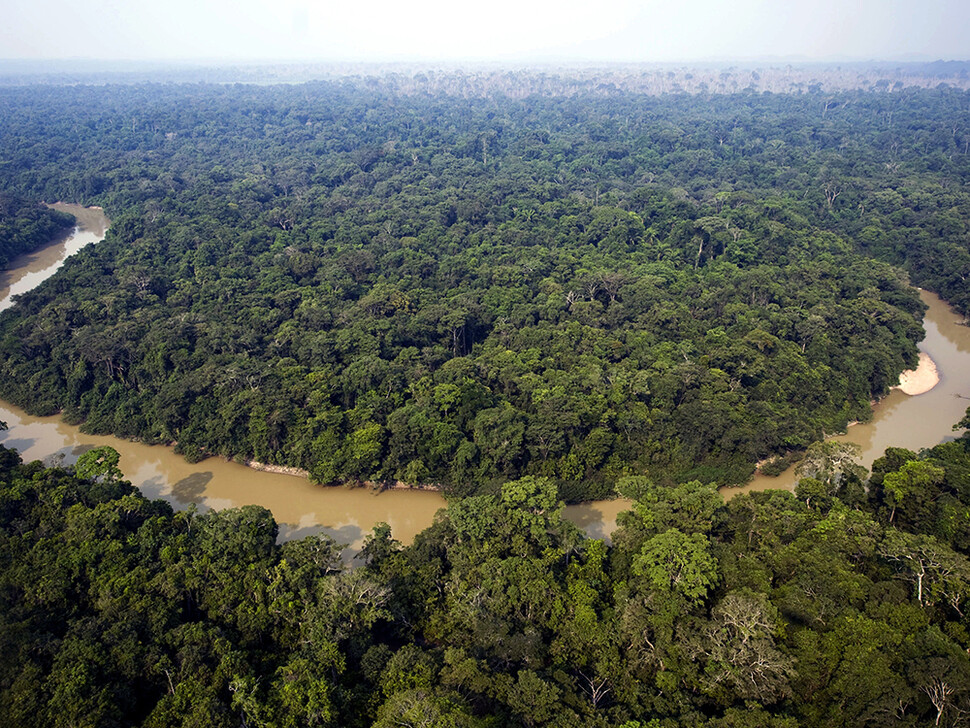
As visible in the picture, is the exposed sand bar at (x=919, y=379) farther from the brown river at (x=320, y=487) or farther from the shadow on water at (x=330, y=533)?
the shadow on water at (x=330, y=533)

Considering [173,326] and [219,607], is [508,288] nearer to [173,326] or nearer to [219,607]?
[173,326]

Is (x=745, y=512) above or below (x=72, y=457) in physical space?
above

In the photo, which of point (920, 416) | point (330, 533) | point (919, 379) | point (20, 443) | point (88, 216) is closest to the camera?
point (330, 533)

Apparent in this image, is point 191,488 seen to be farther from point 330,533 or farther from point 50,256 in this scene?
point 50,256

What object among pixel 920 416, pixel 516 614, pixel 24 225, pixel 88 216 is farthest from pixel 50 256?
pixel 920 416

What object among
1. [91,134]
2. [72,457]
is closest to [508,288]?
[72,457]

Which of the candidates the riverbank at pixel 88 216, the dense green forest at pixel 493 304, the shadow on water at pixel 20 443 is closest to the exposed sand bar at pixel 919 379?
the dense green forest at pixel 493 304
